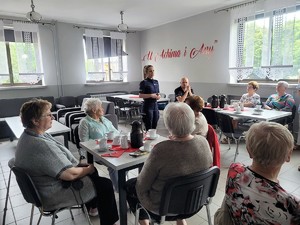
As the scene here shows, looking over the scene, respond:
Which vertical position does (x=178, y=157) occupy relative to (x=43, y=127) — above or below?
below

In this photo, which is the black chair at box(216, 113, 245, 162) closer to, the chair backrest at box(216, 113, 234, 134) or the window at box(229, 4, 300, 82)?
the chair backrest at box(216, 113, 234, 134)

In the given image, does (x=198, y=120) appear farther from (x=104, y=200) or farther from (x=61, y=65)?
(x=61, y=65)

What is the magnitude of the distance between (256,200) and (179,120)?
63 cm

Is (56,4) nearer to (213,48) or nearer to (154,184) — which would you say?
(213,48)

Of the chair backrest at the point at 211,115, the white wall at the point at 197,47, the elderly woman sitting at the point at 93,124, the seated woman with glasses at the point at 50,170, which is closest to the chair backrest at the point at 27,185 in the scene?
the seated woman with glasses at the point at 50,170

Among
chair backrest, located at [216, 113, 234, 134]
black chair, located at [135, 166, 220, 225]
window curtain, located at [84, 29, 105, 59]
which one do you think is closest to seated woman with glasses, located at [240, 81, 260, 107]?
chair backrest, located at [216, 113, 234, 134]

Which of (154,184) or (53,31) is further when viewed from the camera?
(53,31)

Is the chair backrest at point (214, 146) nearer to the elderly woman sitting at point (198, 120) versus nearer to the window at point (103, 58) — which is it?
the elderly woman sitting at point (198, 120)

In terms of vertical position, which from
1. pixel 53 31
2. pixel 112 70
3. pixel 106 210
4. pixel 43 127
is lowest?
pixel 106 210

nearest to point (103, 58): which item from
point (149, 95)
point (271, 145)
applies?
point (149, 95)

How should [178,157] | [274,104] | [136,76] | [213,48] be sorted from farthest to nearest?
[136,76] < [213,48] < [274,104] < [178,157]

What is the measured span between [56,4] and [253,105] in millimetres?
4563

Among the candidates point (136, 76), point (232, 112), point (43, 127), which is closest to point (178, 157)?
point (43, 127)

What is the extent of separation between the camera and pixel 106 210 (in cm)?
180
